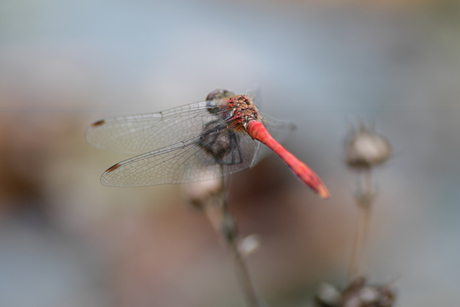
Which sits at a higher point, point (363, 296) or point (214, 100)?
point (214, 100)

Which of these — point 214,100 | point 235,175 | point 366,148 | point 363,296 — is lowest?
point 363,296

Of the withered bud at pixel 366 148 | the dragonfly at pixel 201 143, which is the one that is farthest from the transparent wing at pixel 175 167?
the withered bud at pixel 366 148

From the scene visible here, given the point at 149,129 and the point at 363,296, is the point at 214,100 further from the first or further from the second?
the point at 363,296

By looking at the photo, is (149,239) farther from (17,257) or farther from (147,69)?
(147,69)

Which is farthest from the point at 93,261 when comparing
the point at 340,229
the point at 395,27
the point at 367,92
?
the point at 395,27

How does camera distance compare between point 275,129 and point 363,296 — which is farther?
point 275,129

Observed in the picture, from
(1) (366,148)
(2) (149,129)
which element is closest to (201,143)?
(2) (149,129)

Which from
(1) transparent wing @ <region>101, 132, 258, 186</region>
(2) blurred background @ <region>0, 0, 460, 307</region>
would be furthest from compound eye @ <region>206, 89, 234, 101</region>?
(2) blurred background @ <region>0, 0, 460, 307</region>
